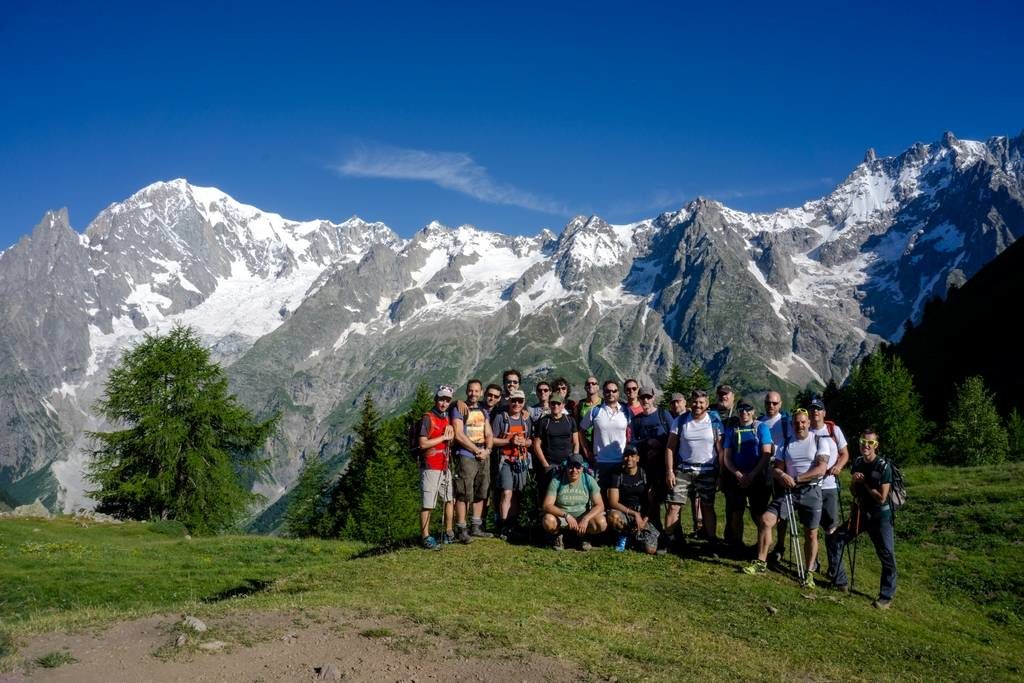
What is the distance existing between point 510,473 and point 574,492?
71.1 inches

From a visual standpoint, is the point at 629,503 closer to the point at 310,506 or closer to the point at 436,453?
the point at 436,453

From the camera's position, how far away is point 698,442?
16859 mm

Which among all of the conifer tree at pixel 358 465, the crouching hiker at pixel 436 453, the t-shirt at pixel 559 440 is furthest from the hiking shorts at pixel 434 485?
the conifer tree at pixel 358 465

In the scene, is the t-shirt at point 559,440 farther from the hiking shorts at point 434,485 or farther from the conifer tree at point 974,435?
the conifer tree at point 974,435

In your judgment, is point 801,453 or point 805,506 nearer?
point 805,506

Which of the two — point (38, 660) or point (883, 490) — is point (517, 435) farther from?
point (38, 660)

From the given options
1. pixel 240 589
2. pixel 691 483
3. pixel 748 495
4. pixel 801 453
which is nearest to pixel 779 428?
pixel 801 453

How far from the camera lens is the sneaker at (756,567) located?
15.6 m

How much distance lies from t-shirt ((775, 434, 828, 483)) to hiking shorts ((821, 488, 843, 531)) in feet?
2.91

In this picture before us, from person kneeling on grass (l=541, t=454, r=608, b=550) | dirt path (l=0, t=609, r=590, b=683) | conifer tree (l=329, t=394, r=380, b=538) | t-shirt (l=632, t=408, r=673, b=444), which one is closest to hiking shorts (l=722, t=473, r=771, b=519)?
t-shirt (l=632, t=408, r=673, b=444)

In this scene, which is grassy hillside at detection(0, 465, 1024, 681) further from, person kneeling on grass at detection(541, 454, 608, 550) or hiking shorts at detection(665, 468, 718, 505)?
hiking shorts at detection(665, 468, 718, 505)

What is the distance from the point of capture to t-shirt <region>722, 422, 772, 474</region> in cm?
1633

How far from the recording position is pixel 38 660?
30.7ft

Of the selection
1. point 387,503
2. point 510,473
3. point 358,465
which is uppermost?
point 510,473
